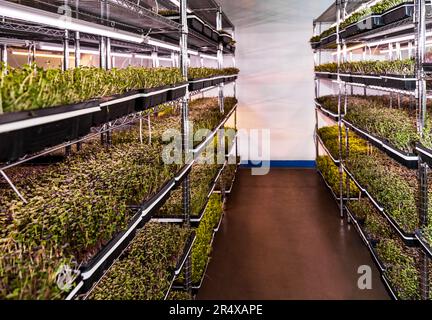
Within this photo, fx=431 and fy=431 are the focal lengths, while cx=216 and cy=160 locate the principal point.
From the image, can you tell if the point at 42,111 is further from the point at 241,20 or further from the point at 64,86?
the point at 241,20

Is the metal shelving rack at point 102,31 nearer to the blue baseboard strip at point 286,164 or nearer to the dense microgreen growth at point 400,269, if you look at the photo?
the dense microgreen growth at point 400,269

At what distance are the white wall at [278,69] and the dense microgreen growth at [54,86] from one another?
728 cm

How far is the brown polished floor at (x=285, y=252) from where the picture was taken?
392 centimetres

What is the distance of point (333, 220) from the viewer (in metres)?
5.88

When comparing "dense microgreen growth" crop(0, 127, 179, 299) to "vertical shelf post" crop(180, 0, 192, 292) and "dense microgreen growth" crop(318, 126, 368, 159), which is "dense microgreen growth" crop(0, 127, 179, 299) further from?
"dense microgreen growth" crop(318, 126, 368, 159)

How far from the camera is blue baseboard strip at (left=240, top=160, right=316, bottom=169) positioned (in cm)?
943

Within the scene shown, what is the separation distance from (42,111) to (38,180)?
99 centimetres

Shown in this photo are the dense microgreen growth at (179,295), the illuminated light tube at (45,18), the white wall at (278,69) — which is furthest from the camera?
the white wall at (278,69)

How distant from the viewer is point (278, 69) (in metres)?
9.39

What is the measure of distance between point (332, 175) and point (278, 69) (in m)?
3.23

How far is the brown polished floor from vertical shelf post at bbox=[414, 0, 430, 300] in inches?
37.0

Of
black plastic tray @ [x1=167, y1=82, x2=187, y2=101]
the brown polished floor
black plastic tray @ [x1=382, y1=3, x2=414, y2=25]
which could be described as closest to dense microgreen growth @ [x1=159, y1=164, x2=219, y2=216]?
the brown polished floor

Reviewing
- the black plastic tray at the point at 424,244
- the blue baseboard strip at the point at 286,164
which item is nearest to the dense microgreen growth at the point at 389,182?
the black plastic tray at the point at 424,244
